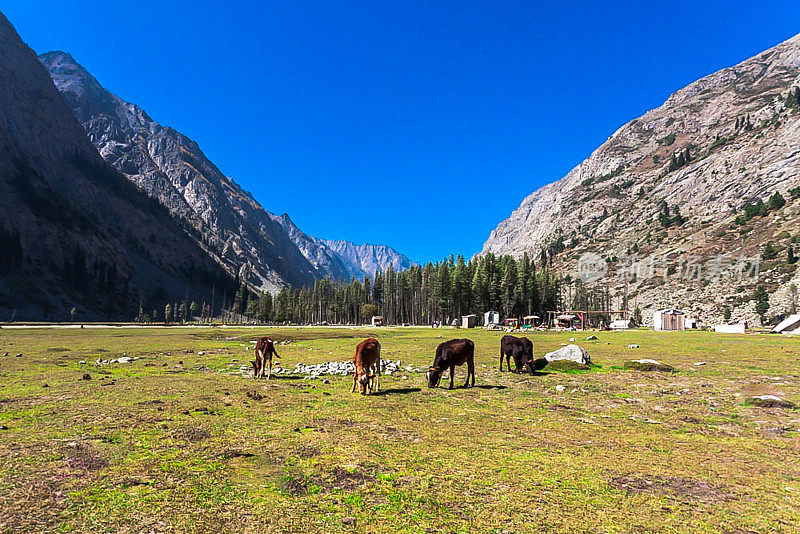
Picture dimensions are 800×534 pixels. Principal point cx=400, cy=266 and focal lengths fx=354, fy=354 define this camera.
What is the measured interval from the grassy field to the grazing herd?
3.69 ft

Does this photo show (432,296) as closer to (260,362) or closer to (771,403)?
(260,362)

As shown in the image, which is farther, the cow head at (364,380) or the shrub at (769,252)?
the shrub at (769,252)

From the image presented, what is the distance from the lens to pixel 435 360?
55.0 ft

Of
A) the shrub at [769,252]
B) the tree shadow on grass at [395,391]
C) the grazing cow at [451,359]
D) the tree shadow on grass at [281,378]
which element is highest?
the shrub at [769,252]

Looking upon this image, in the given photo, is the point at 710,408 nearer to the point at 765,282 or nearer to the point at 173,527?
the point at 173,527

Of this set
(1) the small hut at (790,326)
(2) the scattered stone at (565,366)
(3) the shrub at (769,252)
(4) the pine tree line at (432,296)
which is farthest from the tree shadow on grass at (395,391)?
(3) the shrub at (769,252)

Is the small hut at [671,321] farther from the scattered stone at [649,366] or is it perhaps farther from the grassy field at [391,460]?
the grassy field at [391,460]

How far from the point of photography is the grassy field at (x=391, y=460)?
519 centimetres

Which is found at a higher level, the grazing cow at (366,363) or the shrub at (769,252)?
the shrub at (769,252)

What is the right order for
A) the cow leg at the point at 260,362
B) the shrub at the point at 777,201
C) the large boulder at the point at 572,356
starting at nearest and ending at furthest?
the cow leg at the point at 260,362 → the large boulder at the point at 572,356 → the shrub at the point at 777,201

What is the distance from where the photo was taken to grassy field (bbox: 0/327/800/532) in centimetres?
519

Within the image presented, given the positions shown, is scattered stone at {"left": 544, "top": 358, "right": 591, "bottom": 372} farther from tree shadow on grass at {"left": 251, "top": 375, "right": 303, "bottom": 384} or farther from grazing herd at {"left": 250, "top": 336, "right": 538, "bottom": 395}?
tree shadow on grass at {"left": 251, "top": 375, "right": 303, "bottom": 384}

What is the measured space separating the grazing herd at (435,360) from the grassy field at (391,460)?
3.69ft

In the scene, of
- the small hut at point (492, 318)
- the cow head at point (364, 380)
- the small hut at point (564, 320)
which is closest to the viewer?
the cow head at point (364, 380)
